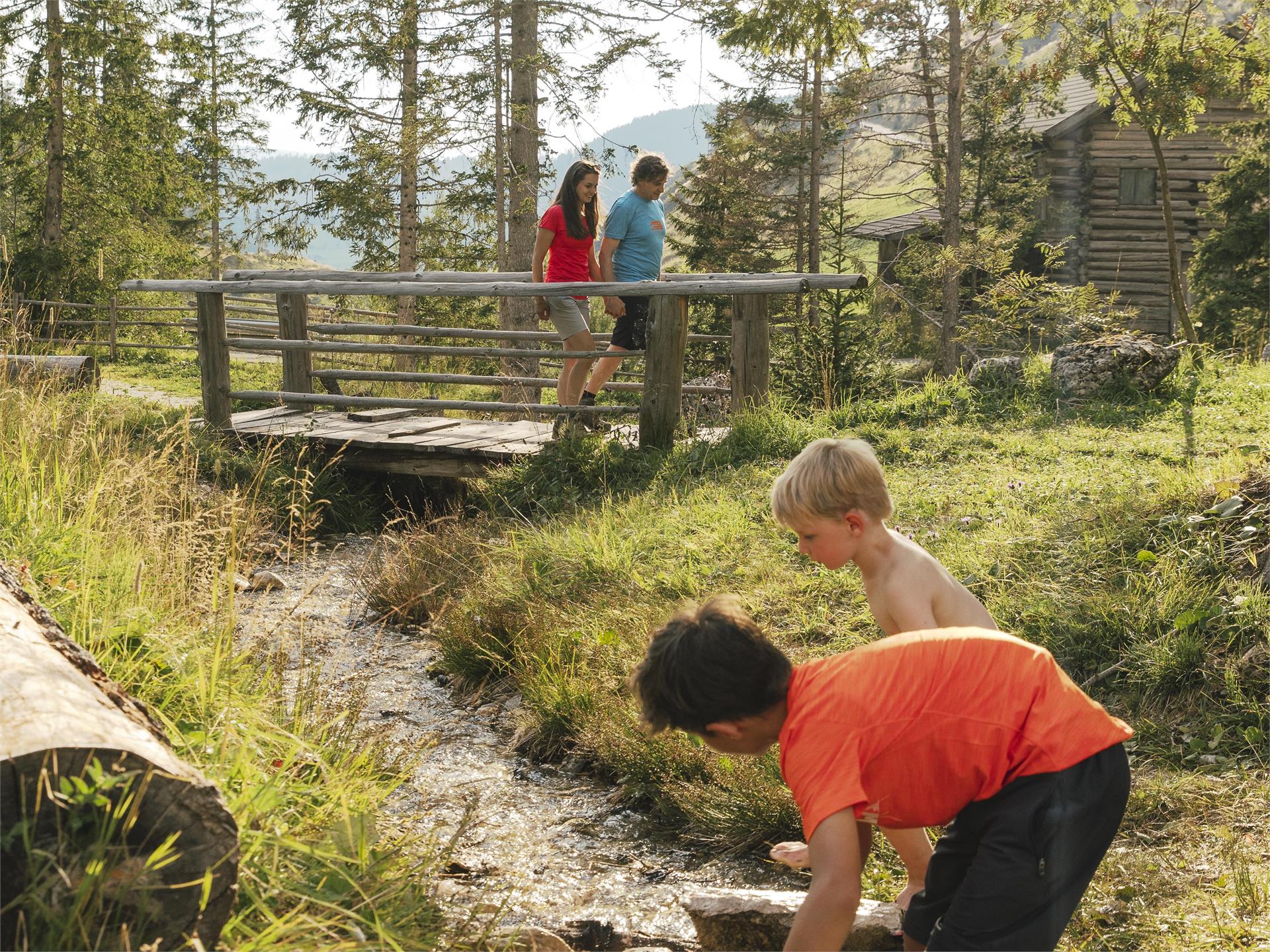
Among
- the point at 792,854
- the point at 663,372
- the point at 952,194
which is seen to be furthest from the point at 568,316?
the point at 952,194

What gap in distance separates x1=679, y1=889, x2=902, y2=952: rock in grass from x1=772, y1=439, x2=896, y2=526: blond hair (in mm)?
1000

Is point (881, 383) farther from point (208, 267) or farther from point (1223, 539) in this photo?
point (208, 267)

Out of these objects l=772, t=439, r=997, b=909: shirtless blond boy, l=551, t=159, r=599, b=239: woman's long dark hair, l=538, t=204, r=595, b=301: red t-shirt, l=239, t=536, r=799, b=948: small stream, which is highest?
l=551, t=159, r=599, b=239: woman's long dark hair

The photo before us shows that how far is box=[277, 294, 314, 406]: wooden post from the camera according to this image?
365 inches

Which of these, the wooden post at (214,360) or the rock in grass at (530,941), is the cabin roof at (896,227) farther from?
the rock in grass at (530,941)

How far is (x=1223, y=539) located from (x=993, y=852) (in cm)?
314

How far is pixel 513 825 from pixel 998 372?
20.6 ft

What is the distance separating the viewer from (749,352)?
7938 mm

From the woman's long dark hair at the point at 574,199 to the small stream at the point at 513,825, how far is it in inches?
138

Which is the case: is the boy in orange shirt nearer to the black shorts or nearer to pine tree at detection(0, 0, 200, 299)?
the black shorts

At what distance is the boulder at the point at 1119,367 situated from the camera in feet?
26.1

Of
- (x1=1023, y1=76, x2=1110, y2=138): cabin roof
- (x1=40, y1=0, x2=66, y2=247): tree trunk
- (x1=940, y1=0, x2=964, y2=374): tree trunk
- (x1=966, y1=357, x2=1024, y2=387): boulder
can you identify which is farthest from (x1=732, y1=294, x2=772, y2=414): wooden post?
(x1=40, y1=0, x2=66, y2=247): tree trunk

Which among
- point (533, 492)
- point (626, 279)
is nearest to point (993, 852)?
point (533, 492)

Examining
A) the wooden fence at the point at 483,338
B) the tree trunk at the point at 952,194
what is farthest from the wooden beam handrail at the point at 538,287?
the tree trunk at the point at 952,194
